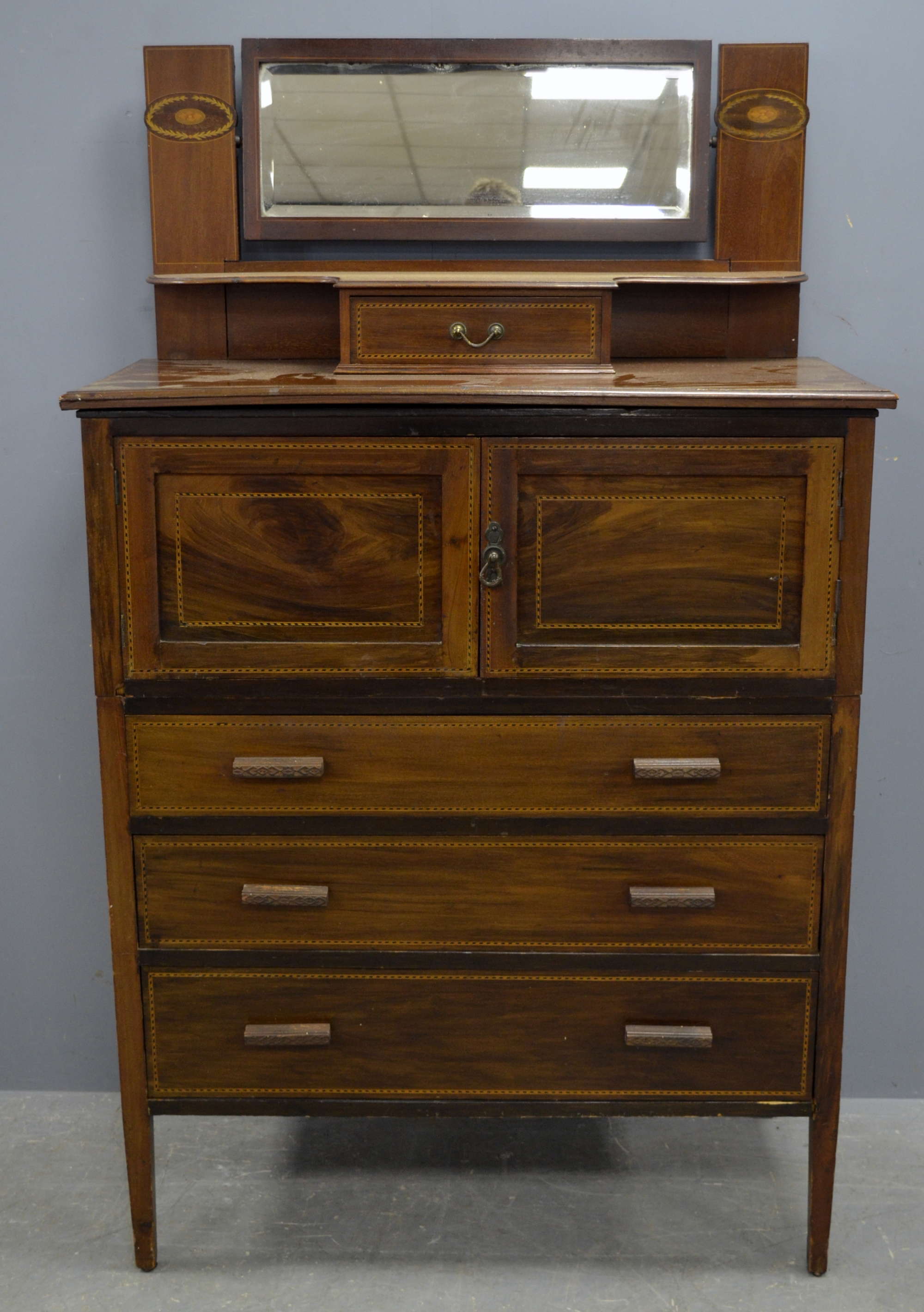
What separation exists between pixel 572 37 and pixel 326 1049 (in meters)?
1.90

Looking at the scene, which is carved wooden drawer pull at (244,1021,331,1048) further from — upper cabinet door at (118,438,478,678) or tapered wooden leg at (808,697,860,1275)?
tapered wooden leg at (808,697,860,1275)

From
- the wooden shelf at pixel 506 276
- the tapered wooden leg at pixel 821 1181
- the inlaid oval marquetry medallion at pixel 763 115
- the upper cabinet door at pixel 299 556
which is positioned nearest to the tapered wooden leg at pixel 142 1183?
the upper cabinet door at pixel 299 556

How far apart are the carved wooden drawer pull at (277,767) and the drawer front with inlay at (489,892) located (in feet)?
0.39

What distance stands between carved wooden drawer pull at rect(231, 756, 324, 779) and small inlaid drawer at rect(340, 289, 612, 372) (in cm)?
66

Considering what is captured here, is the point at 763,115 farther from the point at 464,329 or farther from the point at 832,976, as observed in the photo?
the point at 832,976

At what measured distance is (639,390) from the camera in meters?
1.96

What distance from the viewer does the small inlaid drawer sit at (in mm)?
2156

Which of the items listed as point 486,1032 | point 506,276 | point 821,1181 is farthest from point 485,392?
point 821,1181

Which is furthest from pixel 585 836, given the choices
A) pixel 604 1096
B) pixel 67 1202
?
pixel 67 1202

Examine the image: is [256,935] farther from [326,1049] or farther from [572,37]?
[572,37]

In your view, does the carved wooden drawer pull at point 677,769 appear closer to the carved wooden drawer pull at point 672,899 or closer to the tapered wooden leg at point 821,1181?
the carved wooden drawer pull at point 672,899

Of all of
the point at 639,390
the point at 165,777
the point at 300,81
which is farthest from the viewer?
the point at 300,81

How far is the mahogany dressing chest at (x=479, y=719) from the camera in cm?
201

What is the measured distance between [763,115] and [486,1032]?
1.75 meters
